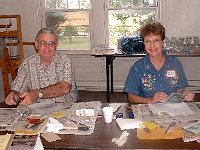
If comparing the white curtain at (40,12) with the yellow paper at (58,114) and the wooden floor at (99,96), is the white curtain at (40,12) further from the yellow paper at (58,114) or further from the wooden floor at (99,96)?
the yellow paper at (58,114)

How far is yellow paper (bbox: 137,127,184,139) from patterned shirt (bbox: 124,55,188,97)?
715 millimetres

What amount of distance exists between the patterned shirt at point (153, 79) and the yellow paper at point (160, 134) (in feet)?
2.34

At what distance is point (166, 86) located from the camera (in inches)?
94.3

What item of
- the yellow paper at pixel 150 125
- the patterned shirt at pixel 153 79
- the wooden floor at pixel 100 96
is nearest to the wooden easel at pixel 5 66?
the wooden floor at pixel 100 96

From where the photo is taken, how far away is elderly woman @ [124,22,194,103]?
239 cm

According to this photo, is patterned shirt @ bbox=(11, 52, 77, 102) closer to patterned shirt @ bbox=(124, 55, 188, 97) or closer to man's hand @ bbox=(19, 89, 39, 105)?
man's hand @ bbox=(19, 89, 39, 105)

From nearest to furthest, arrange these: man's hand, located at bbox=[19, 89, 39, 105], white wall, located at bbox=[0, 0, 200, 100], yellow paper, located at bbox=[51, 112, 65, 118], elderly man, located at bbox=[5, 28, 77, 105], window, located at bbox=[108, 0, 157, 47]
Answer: yellow paper, located at bbox=[51, 112, 65, 118] < man's hand, located at bbox=[19, 89, 39, 105] < elderly man, located at bbox=[5, 28, 77, 105] < white wall, located at bbox=[0, 0, 200, 100] < window, located at bbox=[108, 0, 157, 47]

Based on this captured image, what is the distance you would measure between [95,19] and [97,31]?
0.19 m

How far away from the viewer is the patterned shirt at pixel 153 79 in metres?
2.39

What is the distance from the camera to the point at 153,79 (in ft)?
7.88

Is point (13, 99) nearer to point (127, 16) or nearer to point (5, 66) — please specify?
point (5, 66)

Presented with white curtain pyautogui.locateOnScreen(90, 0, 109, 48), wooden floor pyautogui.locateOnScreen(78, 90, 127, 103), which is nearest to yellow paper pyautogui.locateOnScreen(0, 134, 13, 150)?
wooden floor pyautogui.locateOnScreen(78, 90, 127, 103)

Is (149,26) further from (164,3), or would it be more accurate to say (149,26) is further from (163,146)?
(164,3)

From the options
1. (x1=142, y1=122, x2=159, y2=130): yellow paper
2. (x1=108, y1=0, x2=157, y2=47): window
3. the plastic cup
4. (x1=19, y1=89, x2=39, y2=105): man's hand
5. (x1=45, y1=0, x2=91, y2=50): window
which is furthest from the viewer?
(x1=45, y1=0, x2=91, y2=50): window
